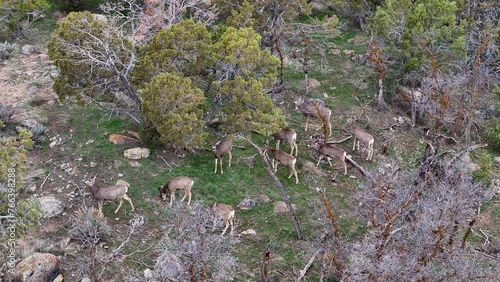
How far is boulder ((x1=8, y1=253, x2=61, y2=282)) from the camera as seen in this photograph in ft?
44.2

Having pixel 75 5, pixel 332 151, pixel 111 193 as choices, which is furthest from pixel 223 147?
pixel 75 5

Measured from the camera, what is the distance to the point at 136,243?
15.2m

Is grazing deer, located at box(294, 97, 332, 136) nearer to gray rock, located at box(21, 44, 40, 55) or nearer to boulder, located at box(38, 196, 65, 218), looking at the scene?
boulder, located at box(38, 196, 65, 218)

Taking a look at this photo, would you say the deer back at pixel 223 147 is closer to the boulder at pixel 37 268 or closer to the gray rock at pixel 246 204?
the gray rock at pixel 246 204

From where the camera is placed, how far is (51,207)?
1598 cm

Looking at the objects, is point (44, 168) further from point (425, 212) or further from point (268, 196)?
point (425, 212)

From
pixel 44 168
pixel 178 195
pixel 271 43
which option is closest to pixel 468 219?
pixel 178 195

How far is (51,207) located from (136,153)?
345 centimetres

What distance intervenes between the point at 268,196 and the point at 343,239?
8.81ft

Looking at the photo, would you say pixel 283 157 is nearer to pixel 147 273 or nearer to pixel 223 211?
pixel 223 211

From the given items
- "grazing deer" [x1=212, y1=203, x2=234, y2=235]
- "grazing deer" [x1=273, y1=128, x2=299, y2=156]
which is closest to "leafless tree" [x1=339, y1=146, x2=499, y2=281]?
"grazing deer" [x1=212, y1=203, x2=234, y2=235]

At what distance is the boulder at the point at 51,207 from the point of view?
15844 mm

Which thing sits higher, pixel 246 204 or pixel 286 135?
pixel 286 135

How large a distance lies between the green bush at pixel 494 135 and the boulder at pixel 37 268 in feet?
50.1
